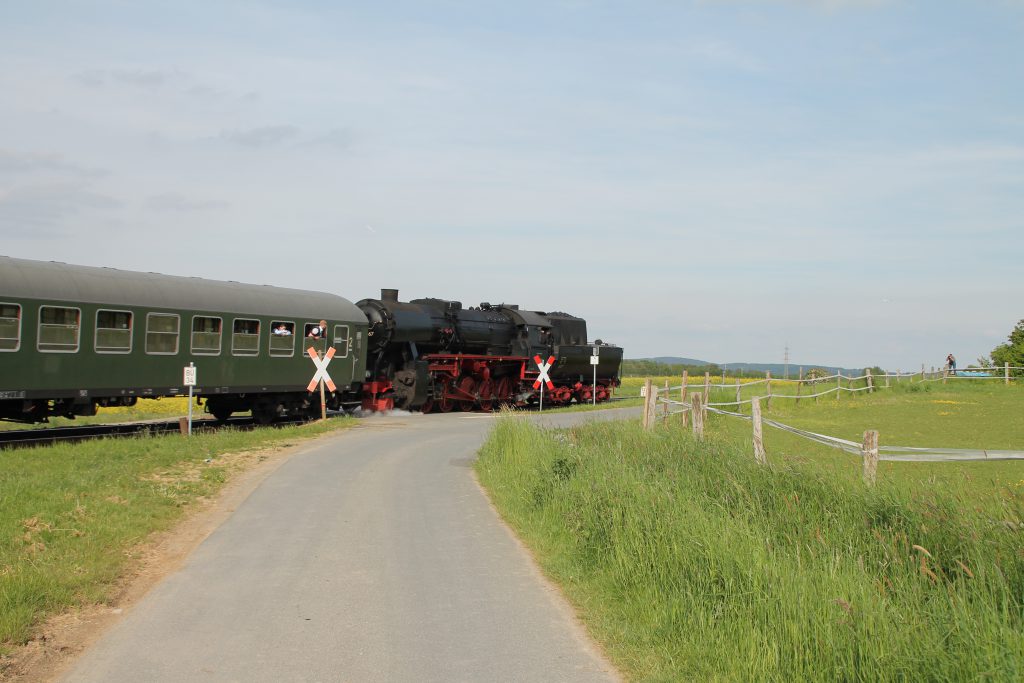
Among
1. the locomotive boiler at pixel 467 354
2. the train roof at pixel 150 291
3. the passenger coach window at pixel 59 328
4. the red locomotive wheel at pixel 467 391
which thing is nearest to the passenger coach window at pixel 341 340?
the train roof at pixel 150 291

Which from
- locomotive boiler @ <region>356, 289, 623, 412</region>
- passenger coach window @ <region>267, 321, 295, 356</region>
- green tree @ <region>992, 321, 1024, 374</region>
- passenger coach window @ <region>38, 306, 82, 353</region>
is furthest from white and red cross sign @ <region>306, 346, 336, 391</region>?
green tree @ <region>992, 321, 1024, 374</region>

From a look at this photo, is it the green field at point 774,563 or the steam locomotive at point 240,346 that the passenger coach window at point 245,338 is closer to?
the steam locomotive at point 240,346

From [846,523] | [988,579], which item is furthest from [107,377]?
[988,579]

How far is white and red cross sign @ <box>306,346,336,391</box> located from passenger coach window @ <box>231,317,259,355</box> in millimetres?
1513

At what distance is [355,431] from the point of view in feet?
81.7

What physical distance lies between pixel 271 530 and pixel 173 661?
4.85 metres

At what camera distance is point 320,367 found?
25.7m

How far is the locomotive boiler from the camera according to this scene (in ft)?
106

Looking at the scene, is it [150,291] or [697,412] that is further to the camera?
[150,291]

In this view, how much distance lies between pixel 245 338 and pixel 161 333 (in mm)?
2740

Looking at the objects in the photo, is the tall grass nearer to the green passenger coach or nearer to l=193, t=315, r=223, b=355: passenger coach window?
the green passenger coach

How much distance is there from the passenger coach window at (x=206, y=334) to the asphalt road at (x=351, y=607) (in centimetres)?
1087

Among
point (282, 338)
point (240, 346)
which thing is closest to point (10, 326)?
point (240, 346)

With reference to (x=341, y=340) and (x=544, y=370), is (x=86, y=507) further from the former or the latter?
(x=544, y=370)
